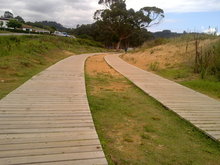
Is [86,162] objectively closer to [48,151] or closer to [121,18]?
[48,151]

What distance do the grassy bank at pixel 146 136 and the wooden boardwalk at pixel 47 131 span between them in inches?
12.4

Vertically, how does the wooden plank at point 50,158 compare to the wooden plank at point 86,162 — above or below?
above

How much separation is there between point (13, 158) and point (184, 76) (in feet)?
29.1

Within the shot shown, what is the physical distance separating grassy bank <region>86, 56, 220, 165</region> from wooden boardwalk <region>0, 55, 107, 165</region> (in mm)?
314

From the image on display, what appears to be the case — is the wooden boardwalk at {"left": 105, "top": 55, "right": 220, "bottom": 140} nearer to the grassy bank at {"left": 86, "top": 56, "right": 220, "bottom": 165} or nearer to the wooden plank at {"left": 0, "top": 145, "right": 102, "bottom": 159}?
the grassy bank at {"left": 86, "top": 56, "right": 220, "bottom": 165}

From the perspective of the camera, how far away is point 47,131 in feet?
11.1

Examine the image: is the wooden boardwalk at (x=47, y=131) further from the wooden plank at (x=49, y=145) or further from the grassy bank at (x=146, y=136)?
the grassy bank at (x=146, y=136)

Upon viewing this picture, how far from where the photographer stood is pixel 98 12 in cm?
4312

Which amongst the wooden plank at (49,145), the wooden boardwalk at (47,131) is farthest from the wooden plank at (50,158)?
the wooden plank at (49,145)

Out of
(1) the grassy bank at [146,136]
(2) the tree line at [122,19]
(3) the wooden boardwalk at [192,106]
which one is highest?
(2) the tree line at [122,19]

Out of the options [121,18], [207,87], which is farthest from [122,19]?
[207,87]

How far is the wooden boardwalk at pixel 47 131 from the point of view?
8.73 ft

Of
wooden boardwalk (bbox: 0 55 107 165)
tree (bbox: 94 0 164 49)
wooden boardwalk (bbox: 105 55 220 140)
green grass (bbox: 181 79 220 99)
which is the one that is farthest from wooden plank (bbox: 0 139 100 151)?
tree (bbox: 94 0 164 49)

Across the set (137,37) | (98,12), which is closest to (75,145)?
(98,12)
